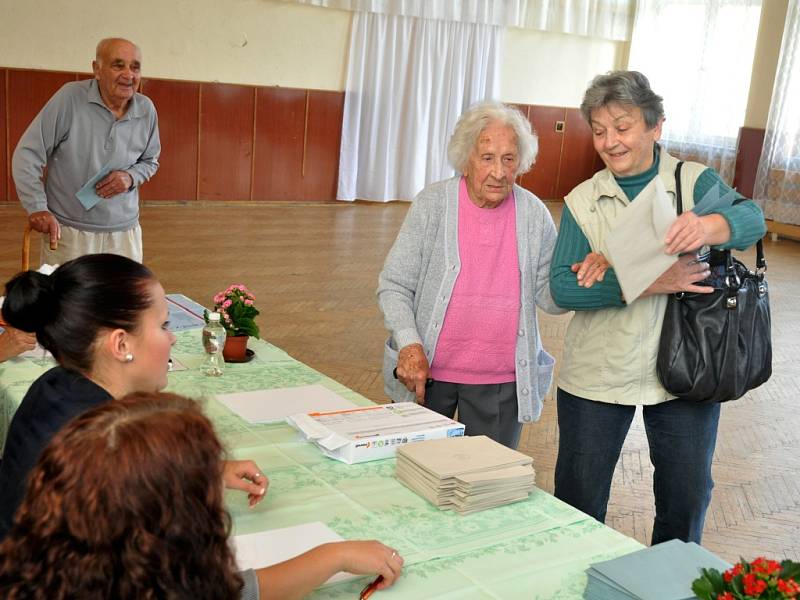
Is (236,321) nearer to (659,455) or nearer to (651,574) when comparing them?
(659,455)

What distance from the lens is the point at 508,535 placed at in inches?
84.1

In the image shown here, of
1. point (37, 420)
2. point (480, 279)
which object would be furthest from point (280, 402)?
point (37, 420)

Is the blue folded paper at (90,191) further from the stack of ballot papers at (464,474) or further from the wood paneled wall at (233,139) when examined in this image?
the wood paneled wall at (233,139)

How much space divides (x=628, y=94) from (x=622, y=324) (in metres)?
0.66

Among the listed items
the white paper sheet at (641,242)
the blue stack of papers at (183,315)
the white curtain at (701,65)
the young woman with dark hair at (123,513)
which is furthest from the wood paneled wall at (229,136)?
the young woman with dark hair at (123,513)

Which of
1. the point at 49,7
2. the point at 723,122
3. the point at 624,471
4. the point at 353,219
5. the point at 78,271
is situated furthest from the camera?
the point at 723,122

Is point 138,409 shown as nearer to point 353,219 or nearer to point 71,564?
point 71,564

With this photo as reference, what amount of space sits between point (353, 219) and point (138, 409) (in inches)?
432

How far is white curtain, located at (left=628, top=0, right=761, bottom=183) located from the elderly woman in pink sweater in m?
A: 11.7

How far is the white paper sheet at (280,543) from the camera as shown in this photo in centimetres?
194

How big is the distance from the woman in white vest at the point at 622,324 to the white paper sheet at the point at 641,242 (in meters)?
0.09

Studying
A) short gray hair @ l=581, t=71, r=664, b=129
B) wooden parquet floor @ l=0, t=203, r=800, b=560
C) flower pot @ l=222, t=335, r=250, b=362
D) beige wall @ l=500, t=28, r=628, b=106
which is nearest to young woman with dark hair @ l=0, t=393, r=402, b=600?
short gray hair @ l=581, t=71, r=664, b=129

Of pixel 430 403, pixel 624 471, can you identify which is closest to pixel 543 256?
pixel 430 403

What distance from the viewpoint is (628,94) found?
2.62 meters
